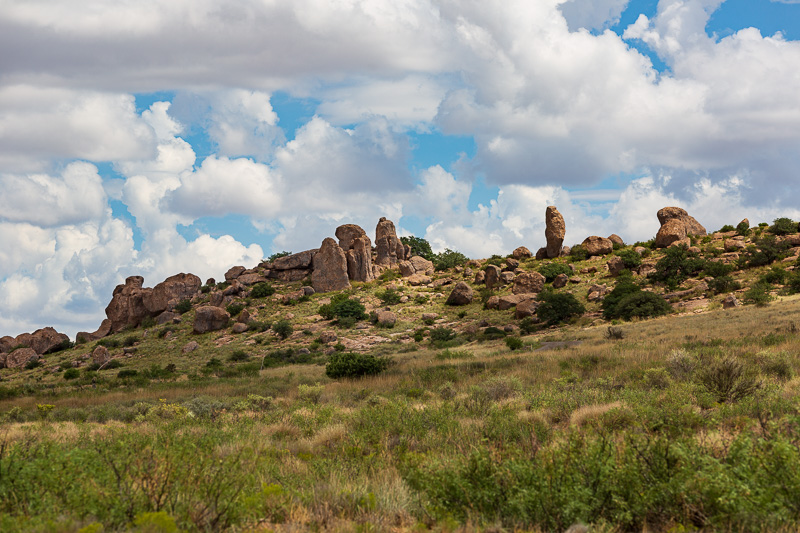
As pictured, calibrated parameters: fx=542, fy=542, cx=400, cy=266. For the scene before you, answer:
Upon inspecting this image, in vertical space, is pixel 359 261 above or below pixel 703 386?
above

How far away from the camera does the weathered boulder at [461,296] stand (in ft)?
177

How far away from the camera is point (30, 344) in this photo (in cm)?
6175

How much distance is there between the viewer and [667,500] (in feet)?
16.7

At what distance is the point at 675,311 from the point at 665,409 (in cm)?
3358

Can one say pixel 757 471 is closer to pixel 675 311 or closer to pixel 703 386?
pixel 703 386

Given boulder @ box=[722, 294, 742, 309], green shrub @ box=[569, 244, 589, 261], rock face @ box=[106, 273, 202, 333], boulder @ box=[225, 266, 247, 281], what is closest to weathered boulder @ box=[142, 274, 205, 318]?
rock face @ box=[106, 273, 202, 333]

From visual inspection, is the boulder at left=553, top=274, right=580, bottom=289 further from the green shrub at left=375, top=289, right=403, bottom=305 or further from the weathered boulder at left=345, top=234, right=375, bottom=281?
the weathered boulder at left=345, top=234, right=375, bottom=281

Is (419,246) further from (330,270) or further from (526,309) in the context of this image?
(526,309)

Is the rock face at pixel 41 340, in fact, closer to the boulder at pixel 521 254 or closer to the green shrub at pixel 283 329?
the green shrub at pixel 283 329

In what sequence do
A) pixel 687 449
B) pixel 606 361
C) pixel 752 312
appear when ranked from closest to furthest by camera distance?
pixel 687 449
pixel 606 361
pixel 752 312

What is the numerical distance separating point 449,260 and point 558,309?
3392 cm

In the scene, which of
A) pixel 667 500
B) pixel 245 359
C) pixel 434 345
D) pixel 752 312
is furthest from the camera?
pixel 245 359

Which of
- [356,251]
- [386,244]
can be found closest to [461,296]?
[356,251]

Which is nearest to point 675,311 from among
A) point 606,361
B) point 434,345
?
point 434,345
